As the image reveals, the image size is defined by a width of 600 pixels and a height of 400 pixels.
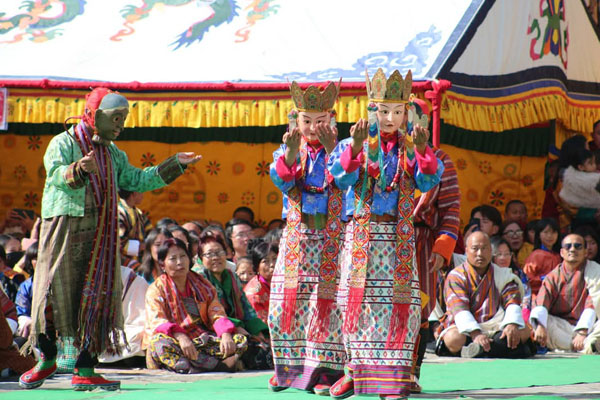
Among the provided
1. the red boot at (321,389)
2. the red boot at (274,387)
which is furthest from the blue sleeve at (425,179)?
the red boot at (274,387)

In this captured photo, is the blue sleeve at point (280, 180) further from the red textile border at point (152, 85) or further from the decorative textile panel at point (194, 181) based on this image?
the decorative textile panel at point (194, 181)

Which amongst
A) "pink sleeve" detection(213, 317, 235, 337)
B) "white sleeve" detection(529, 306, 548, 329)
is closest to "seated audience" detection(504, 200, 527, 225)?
"white sleeve" detection(529, 306, 548, 329)

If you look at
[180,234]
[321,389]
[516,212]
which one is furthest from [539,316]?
[321,389]

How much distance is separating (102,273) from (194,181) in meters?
5.29

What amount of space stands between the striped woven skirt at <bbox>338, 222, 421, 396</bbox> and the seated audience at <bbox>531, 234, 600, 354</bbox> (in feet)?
11.2

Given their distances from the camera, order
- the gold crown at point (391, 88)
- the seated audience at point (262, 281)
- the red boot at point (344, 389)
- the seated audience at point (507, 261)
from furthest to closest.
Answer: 1. the seated audience at point (507, 261)
2. the seated audience at point (262, 281)
3. the gold crown at point (391, 88)
4. the red boot at point (344, 389)

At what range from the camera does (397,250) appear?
570cm

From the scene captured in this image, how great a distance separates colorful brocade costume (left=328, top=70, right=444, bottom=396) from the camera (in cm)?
561

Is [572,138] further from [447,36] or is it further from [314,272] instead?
[314,272]

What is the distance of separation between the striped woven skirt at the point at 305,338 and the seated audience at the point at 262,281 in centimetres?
191

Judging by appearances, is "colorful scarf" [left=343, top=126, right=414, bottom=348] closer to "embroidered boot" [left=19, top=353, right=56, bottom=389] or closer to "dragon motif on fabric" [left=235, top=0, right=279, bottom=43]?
"embroidered boot" [left=19, top=353, right=56, bottom=389]

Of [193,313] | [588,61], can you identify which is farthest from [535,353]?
[588,61]

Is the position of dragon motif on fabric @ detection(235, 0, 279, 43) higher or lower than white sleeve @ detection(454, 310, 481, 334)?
higher

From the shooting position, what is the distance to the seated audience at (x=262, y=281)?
26.7 feet
